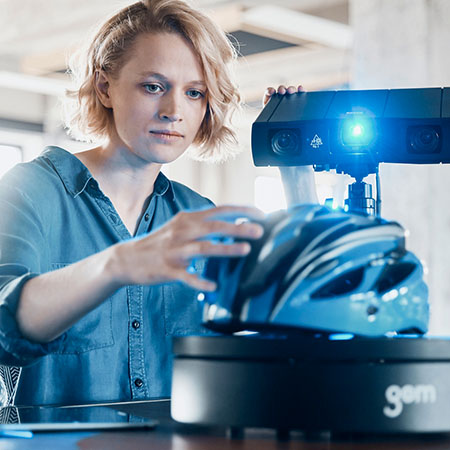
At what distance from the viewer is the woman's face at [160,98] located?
4.78ft

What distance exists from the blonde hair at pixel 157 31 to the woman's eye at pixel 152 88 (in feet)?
0.31

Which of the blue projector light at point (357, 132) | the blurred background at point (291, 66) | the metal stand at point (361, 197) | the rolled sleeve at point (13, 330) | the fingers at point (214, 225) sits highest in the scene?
the blurred background at point (291, 66)

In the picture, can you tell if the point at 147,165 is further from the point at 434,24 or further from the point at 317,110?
the point at 434,24

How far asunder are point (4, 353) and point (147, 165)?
62cm

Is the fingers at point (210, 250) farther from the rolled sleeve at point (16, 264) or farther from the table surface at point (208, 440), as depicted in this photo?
the rolled sleeve at point (16, 264)

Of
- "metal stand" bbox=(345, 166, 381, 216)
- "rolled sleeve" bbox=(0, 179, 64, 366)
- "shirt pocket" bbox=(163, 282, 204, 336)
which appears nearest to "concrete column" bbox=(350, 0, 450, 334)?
"shirt pocket" bbox=(163, 282, 204, 336)

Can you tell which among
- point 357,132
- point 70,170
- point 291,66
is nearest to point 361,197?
point 357,132

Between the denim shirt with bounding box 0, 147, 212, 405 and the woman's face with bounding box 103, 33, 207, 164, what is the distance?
Result: 13cm

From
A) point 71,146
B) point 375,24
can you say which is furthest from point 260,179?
point 375,24

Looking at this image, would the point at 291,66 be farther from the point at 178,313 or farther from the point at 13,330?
the point at 13,330

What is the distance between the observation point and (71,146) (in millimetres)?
8102

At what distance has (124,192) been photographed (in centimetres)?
161

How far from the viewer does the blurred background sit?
11.5ft

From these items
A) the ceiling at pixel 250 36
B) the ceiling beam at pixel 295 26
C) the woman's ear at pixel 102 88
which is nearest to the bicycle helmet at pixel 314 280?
the woman's ear at pixel 102 88
